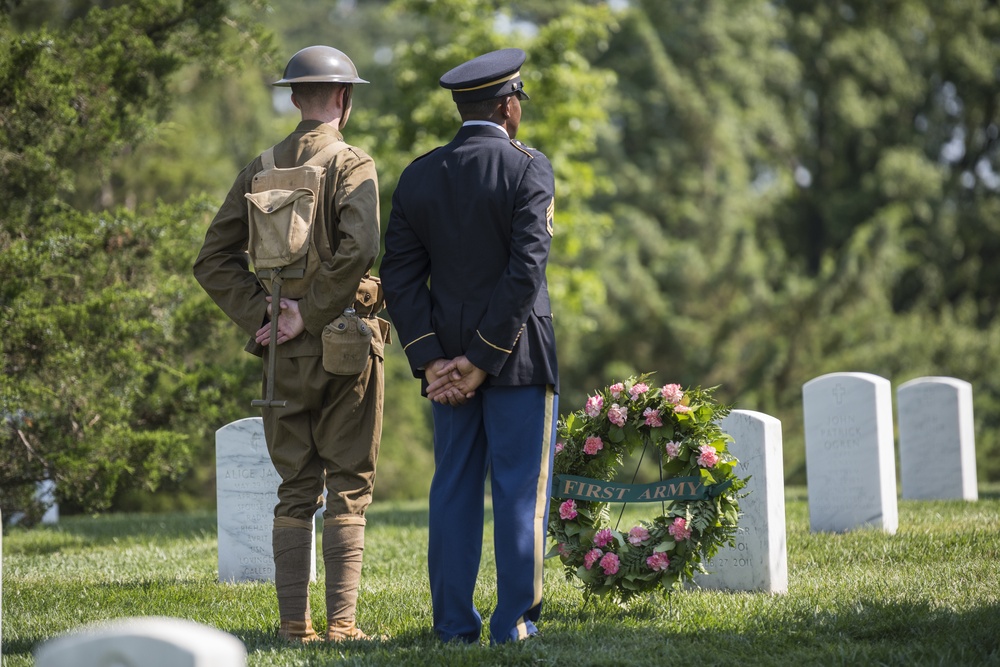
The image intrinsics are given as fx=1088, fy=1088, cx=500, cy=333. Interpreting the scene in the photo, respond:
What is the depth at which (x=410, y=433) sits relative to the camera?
19.1 metres

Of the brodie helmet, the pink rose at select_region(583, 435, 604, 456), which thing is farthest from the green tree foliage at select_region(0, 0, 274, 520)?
the pink rose at select_region(583, 435, 604, 456)

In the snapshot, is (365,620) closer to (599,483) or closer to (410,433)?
(599,483)

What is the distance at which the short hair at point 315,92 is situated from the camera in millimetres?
4824

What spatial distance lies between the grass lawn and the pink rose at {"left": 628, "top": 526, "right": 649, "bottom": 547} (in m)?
0.31

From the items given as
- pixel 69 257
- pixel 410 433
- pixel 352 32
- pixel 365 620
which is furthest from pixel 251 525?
pixel 352 32

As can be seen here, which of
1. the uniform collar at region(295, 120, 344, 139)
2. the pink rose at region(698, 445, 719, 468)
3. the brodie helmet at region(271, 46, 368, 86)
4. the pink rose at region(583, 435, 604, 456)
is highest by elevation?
the brodie helmet at region(271, 46, 368, 86)

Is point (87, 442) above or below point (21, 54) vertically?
below

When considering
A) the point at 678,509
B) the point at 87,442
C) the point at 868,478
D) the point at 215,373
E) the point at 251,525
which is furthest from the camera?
the point at 215,373

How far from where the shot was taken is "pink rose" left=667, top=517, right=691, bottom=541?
506cm

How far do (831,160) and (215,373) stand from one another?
74.5 ft

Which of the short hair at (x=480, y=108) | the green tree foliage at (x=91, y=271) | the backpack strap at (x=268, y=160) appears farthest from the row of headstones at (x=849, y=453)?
the green tree foliage at (x=91, y=271)

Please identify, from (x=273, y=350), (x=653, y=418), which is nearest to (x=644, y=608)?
(x=653, y=418)

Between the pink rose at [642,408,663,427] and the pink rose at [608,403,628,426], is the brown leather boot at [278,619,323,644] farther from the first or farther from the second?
the pink rose at [642,408,663,427]

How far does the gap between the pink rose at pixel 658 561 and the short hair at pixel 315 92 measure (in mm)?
2558
